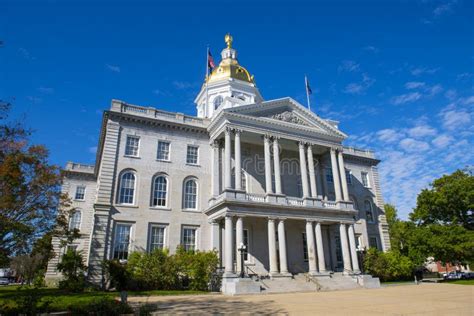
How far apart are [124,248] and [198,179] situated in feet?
28.8

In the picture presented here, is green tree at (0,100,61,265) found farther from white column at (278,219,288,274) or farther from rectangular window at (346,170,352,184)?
rectangular window at (346,170,352,184)

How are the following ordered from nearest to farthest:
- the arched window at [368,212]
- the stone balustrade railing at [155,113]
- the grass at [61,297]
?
1. the grass at [61,297]
2. the stone balustrade railing at [155,113]
3. the arched window at [368,212]

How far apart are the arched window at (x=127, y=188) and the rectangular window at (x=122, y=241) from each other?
2190 millimetres

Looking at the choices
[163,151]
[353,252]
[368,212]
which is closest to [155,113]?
[163,151]

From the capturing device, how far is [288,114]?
107 feet

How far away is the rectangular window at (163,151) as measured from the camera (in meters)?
30.7

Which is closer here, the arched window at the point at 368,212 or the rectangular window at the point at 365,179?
the arched window at the point at 368,212

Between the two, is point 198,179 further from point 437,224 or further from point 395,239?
point 395,239

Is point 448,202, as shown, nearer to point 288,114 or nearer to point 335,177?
point 335,177

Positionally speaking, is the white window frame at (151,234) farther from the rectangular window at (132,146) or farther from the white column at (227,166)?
the white column at (227,166)

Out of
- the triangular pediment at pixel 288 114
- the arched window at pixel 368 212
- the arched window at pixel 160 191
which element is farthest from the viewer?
the arched window at pixel 368 212

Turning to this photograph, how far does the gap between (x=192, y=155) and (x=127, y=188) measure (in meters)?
6.81

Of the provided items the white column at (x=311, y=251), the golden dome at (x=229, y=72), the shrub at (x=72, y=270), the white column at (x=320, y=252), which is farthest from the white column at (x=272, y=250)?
the golden dome at (x=229, y=72)

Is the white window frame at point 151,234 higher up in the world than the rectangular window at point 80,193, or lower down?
lower down
